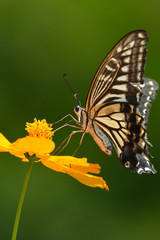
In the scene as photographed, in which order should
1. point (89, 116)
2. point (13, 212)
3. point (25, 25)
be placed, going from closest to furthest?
point (89, 116)
point (13, 212)
point (25, 25)

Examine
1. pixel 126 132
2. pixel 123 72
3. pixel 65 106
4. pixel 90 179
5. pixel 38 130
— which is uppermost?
pixel 65 106

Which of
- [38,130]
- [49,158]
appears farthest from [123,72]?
[49,158]

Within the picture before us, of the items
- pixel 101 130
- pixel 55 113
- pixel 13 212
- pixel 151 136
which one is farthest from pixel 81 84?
pixel 101 130

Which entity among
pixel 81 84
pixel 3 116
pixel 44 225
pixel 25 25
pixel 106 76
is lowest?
pixel 44 225

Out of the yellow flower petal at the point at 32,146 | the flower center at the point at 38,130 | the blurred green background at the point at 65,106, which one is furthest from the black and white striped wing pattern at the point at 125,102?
the blurred green background at the point at 65,106

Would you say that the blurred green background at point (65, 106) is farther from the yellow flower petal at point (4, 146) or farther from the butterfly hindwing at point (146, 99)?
the yellow flower petal at point (4, 146)

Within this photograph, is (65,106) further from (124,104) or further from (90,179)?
(90,179)

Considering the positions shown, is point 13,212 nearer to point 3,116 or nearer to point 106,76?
point 3,116
